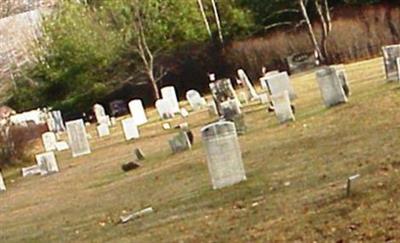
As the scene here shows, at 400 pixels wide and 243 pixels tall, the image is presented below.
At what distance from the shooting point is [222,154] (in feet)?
37.9

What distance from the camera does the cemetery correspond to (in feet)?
30.9

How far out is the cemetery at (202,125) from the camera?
943cm

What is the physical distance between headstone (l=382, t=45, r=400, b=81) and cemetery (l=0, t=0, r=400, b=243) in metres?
0.04

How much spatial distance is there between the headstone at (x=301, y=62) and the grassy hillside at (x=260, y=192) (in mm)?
20669

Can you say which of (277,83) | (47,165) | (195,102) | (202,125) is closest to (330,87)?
(277,83)

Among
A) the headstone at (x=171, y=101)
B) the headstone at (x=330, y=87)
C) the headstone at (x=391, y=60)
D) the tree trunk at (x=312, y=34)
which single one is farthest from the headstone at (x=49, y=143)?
the tree trunk at (x=312, y=34)

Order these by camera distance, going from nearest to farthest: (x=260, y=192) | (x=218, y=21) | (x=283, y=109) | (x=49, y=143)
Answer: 1. (x=260, y=192)
2. (x=283, y=109)
3. (x=49, y=143)
4. (x=218, y=21)

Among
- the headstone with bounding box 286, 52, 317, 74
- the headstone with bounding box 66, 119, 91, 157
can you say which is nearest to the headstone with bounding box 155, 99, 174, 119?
the headstone with bounding box 66, 119, 91, 157

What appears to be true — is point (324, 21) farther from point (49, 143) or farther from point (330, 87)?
point (330, 87)

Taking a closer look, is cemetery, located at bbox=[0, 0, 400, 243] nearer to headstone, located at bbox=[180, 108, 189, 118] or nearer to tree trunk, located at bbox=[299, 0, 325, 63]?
tree trunk, located at bbox=[299, 0, 325, 63]

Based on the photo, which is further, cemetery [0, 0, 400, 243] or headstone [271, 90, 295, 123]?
headstone [271, 90, 295, 123]

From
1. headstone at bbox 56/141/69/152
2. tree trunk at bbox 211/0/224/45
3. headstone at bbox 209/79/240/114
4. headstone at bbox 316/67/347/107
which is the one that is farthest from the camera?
tree trunk at bbox 211/0/224/45

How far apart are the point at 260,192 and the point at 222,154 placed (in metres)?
1.22

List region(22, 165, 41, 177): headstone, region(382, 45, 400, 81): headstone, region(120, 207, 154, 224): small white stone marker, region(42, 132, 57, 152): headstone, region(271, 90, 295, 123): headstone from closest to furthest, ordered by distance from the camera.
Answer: region(120, 207, 154, 224): small white stone marker → region(271, 90, 295, 123): headstone → region(382, 45, 400, 81): headstone → region(22, 165, 41, 177): headstone → region(42, 132, 57, 152): headstone
